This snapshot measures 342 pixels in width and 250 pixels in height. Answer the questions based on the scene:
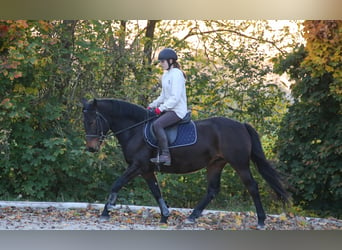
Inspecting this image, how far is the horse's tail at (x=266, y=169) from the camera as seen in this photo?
6473 mm

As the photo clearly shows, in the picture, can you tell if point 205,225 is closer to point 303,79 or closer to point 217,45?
point 303,79

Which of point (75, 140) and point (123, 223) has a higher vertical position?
point (75, 140)

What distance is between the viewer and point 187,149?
6336 millimetres

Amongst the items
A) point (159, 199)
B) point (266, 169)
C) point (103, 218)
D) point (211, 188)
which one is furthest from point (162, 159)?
point (266, 169)

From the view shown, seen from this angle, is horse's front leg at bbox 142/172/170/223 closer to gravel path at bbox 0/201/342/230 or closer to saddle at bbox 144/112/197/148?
gravel path at bbox 0/201/342/230

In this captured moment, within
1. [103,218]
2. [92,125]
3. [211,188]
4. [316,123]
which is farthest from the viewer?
[316,123]

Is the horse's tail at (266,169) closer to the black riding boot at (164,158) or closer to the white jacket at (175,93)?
the white jacket at (175,93)

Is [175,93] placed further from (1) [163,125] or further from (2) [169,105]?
(1) [163,125]

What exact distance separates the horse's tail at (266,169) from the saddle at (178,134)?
1.99 feet

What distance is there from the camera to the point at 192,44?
8523 mm

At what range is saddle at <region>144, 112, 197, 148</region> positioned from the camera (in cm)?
629

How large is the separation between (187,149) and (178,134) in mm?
175
